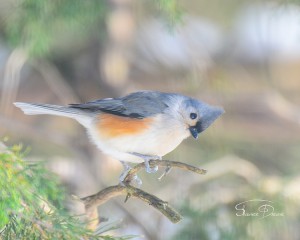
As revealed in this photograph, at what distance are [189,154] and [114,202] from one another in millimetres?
885

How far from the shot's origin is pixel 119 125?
8.59ft

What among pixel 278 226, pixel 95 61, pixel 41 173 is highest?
pixel 95 61

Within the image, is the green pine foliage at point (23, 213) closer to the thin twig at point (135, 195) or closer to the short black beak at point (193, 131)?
the thin twig at point (135, 195)

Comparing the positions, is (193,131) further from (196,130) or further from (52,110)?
(52,110)

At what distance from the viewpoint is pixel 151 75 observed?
4684 mm

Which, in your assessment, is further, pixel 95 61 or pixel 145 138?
pixel 95 61

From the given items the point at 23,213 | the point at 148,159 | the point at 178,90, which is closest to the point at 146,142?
the point at 148,159

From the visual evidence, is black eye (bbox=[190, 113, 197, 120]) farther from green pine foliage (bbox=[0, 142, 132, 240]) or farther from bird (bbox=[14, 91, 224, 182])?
green pine foliage (bbox=[0, 142, 132, 240])

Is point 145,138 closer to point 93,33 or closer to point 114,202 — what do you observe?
point 114,202

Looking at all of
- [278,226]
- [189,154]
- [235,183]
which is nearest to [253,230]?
[278,226]

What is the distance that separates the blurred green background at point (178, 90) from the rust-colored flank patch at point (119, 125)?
1.64ft

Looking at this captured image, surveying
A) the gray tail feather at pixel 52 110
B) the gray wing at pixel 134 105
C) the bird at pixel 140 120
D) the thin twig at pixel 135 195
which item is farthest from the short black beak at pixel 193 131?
the gray tail feather at pixel 52 110

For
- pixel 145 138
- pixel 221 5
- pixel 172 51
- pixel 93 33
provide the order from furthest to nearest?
1. pixel 172 51
2. pixel 221 5
3. pixel 93 33
4. pixel 145 138

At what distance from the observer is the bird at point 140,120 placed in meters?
2.50
